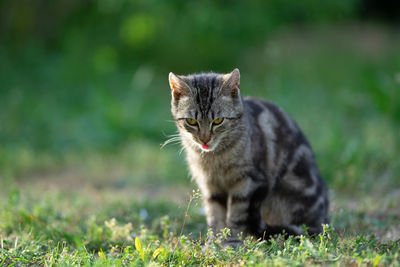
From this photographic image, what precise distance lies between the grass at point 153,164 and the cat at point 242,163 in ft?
0.78

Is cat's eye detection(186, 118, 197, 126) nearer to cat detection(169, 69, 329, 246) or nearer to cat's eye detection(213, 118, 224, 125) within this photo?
cat detection(169, 69, 329, 246)

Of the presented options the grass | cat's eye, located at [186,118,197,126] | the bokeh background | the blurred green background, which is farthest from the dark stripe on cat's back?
the blurred green background

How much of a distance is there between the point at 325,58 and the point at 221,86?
758 centimetres

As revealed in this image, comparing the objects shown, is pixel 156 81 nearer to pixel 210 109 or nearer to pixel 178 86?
pixel 178 86

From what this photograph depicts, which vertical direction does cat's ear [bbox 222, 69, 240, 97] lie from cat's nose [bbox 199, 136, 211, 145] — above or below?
above

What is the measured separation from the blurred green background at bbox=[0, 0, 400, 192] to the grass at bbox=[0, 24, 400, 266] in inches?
1.1

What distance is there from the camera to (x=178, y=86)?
353cm

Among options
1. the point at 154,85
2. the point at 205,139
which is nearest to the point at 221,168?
the point at 205,139

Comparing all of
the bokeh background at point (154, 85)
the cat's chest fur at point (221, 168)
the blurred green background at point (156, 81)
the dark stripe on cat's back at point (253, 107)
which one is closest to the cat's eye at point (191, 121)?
the cat's chest fur at point (221, 168)

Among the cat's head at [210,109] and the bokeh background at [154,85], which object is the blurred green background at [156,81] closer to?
the bokeh background at [154,85]

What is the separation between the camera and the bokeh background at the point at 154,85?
→ 18.9 feet

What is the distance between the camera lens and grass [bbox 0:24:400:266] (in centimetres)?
301

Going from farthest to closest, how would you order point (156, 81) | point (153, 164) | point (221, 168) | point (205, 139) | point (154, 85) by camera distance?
point (156, 81), point (154, 85), point (153, 164), point (221, 168), point (205, 139)

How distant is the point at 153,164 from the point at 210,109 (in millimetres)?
3058
